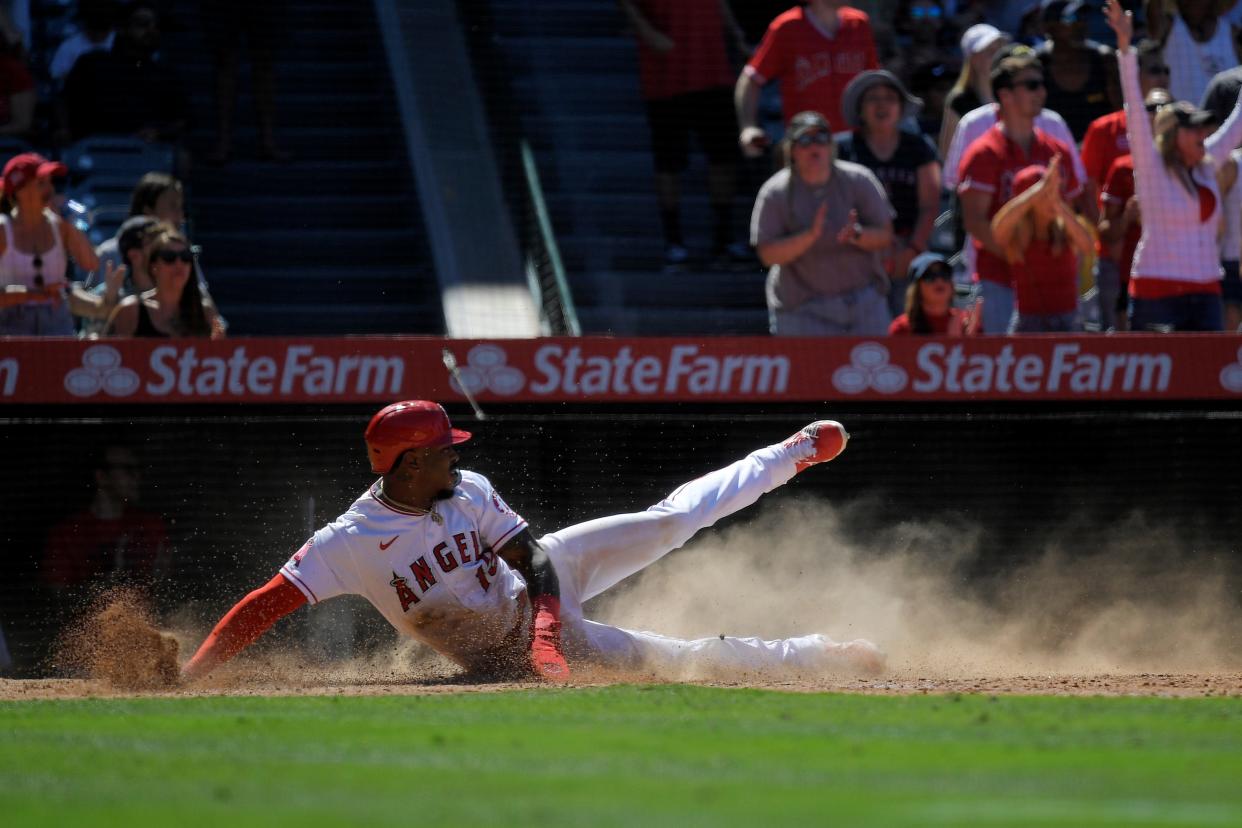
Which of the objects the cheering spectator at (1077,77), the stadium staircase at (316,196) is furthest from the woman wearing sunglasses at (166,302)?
the cheering spectator at (1077,77)

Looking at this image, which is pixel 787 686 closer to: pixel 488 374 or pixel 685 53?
pixel 488 374

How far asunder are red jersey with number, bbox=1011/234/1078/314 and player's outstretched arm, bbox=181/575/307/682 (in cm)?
462

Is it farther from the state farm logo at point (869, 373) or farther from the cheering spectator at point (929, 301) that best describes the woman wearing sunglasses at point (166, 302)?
the cheering spectator at point (929, 301)

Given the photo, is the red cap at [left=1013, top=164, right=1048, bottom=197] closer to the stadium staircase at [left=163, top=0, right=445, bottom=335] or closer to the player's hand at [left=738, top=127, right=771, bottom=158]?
the player's hand at [left=738, top=127, right=771, bottom=158]

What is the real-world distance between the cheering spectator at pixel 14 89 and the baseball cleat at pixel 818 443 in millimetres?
6504

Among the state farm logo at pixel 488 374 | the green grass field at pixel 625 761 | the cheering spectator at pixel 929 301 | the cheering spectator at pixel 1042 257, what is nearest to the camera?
the green grass field at pixel 625 761

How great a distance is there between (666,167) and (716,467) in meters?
3.00

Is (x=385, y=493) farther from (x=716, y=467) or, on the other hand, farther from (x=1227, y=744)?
(x=1227, y=744)

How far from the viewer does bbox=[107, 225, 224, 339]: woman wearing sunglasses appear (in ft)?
30.4

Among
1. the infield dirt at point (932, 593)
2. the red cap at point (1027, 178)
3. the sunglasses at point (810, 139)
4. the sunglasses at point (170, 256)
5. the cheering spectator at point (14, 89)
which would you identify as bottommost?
the infield dirt at point (932, 593)

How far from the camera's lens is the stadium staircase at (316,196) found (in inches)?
471

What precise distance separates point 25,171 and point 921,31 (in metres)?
6.41

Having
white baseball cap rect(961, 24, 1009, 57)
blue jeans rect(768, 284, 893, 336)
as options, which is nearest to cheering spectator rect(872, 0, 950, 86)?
white baseball cap rect(961, 24, 1009, 57)

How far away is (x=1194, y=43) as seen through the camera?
1177 centimetres
